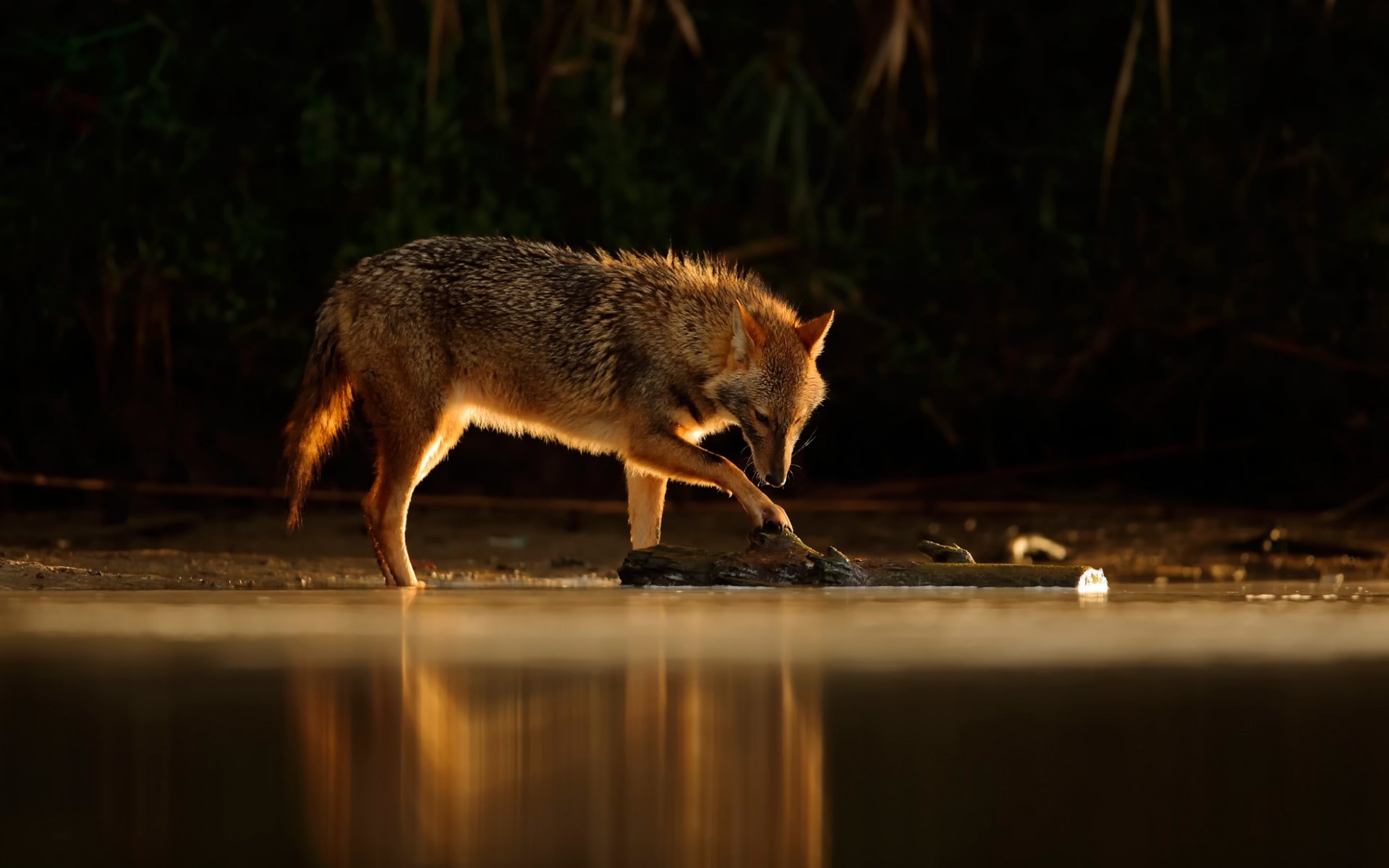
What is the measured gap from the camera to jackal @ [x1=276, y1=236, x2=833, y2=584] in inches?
388

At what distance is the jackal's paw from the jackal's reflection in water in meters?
3.07

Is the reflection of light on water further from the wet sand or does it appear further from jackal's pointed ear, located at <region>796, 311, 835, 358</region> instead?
jackal's pointed ear, located at <region>796, 311, 835, 358</region>

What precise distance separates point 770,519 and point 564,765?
16.0ft

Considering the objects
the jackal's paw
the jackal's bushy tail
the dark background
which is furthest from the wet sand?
the dark background

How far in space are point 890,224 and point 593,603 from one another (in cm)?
748

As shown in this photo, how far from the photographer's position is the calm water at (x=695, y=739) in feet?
11.6

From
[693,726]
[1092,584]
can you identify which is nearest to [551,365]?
[1092,584]

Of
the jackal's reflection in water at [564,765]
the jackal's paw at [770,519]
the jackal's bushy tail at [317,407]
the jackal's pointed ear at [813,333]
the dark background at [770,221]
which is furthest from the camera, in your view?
the dark background at [770,221]

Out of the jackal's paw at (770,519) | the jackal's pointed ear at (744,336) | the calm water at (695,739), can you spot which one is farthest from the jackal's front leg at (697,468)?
the calm water at (695,739)

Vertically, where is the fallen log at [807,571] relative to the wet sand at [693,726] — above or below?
above

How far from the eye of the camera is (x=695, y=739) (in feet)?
15.1

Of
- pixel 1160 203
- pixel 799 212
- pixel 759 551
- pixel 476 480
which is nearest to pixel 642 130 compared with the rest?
pixel 799 212

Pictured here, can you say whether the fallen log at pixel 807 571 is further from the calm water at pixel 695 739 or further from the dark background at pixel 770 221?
the dark background at pixel 770 221

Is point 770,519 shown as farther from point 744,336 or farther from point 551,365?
point 551,365
